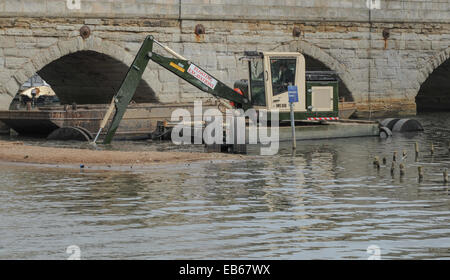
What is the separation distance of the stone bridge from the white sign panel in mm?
5337

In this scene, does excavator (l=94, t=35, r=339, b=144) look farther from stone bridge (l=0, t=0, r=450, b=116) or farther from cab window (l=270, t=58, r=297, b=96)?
stone bridge (l=0, t=0, r=450, b=116)

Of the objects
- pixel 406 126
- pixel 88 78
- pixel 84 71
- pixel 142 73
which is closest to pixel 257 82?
pixel 142 73

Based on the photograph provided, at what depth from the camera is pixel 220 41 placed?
130ft

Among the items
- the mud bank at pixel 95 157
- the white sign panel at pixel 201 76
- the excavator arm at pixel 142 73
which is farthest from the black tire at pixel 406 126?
the mud bank at pixel 95 157

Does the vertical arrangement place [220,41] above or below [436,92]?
above

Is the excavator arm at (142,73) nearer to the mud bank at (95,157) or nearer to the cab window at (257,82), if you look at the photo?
the cab window at (257,82)

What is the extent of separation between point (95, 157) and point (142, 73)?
280 inches

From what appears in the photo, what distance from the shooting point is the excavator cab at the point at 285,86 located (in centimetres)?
3225

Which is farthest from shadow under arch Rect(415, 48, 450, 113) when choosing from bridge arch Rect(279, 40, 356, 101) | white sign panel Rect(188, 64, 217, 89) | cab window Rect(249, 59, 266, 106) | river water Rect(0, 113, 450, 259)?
river water Rect(0, 113, 450, 259)

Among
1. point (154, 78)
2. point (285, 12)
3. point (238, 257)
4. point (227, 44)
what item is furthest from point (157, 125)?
point (238, 257)

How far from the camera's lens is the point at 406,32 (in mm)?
45594

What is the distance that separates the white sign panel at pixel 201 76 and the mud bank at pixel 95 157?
6148 mm

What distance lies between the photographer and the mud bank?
78.7ft

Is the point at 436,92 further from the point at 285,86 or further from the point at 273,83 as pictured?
the point at 273,83
